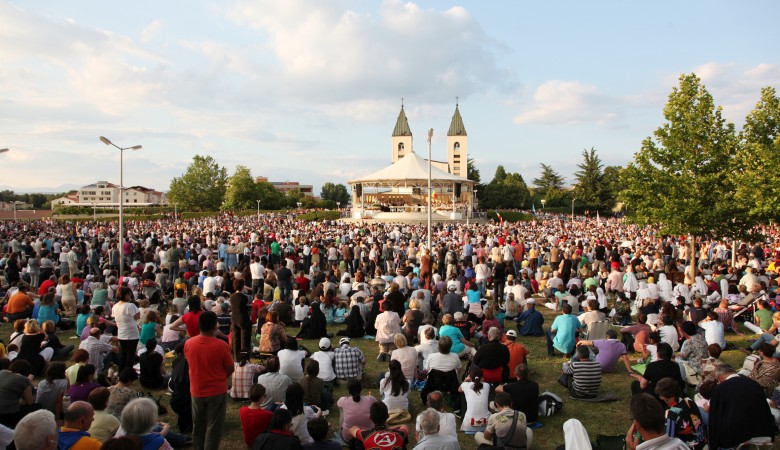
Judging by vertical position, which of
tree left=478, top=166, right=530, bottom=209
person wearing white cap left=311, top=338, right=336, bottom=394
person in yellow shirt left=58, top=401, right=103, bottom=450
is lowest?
person wearing white cap left=311, top=338, right=336, bottom=394

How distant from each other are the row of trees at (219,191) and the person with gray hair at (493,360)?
71586 mm

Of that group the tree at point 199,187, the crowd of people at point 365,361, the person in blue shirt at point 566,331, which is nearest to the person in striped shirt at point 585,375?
the crowd of people at point 365,361

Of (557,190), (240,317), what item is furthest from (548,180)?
(240,317)

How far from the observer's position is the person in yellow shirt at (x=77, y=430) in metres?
3.48

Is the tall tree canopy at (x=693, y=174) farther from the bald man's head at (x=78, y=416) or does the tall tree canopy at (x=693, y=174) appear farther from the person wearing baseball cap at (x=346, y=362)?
the bald man's head at (x=78, y=416)

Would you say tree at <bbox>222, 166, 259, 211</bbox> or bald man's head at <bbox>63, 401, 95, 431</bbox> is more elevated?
tree at <bbox>222, 166, 259, 211</bbox>

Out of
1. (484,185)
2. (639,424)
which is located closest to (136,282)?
(639,424)

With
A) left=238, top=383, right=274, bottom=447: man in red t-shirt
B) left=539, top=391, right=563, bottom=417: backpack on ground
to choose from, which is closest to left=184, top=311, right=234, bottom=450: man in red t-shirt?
left=238, top=383, right=274, bottom=447: man in red t-shirt

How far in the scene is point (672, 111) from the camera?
14.0 metres

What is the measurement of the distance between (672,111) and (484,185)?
60726 millimetres

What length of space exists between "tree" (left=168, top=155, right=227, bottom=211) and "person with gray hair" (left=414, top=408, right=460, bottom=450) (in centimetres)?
8171

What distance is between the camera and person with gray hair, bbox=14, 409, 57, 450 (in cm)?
317

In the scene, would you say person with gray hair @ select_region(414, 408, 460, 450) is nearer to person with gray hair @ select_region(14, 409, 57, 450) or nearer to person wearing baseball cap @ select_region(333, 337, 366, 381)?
person with gray hair @ select_region(14, 409, 57, 450)

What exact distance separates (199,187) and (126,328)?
79.0 m
